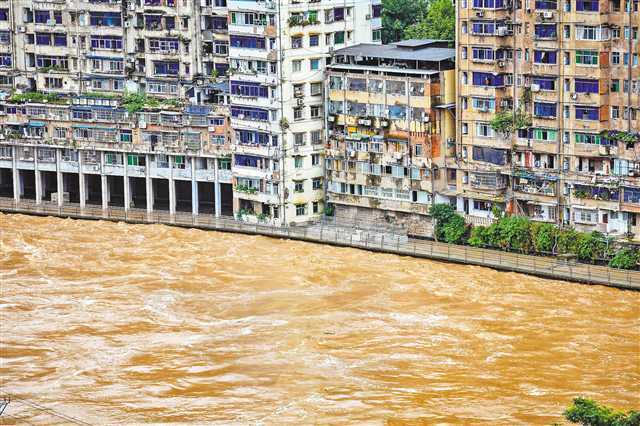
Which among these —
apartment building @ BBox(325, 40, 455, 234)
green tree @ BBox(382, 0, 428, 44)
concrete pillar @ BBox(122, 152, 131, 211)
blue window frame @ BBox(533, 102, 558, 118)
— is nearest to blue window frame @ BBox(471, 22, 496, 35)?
apartment building @ BBox(325, 40, 455, 234)

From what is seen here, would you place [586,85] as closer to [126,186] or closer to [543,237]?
[543,237]

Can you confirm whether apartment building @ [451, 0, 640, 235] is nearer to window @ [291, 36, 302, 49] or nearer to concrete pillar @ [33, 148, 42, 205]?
window @ [291, 36, 302, 49]

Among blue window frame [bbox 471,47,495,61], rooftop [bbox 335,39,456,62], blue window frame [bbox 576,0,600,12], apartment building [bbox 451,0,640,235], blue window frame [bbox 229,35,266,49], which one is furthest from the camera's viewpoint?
blue window frame [bbox 229,35,266,49]

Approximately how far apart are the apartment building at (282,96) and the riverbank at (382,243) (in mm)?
2046

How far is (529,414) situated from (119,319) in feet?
75.8

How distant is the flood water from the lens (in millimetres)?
76500

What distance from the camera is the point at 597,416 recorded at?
60.7 metres

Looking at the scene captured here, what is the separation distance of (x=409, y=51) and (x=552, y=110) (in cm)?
985

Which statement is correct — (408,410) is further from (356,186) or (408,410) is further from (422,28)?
(422,28)

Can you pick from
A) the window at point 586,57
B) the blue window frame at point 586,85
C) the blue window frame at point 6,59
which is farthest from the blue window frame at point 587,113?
the blue window frame at point 6,59

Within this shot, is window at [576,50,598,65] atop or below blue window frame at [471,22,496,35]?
below

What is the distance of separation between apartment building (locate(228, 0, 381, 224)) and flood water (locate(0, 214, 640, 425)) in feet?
12.0

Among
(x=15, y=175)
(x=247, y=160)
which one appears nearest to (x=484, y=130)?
(x=247, y=160)

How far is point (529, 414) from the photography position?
244ft
